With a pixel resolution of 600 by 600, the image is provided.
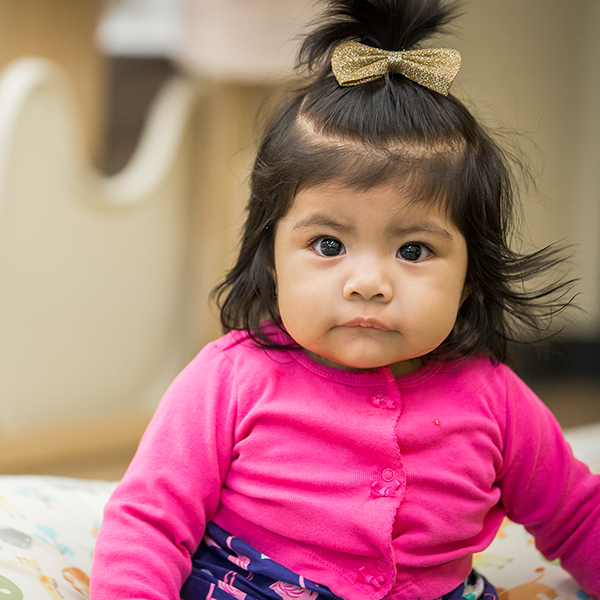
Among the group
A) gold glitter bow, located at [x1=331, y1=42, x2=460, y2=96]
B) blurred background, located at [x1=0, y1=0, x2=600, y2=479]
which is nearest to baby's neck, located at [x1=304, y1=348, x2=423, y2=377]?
gold glitter bow, located at [x1=331, y1=42, x2=460, y2=96]

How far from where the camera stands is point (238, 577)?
76cm

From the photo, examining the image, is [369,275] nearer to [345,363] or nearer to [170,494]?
[345,363]

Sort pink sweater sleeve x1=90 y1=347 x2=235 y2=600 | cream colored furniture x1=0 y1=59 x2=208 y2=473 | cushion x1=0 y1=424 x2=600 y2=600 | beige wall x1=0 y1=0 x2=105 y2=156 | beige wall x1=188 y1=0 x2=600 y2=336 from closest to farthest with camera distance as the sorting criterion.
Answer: pink sweater sleeve x1=90 y1=347 x2=235 y2=600, cushion x1=0 y1=424 x2=600 y2=600, cream colored furniture x1=0 y1=59 x2=208 y2=473, beige wall x1=0 y1=0 x2=105 y2=156, beige wall x1=188 y1=0 x2=600 y2=336

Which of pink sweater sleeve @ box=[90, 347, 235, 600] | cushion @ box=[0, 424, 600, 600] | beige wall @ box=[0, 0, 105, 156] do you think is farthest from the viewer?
beige wall @ box=[0, 0, 105, 156]

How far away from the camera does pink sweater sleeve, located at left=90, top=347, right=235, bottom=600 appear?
67 centimetres

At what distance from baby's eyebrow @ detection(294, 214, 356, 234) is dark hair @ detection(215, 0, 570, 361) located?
33 millimetres

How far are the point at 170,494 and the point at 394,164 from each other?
1.22 ft

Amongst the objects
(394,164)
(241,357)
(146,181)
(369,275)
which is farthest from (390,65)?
(146,181)

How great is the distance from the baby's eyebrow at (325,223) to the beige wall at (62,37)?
2.05 m

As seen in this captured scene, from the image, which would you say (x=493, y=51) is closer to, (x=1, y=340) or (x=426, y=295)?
(x=1, y=340)

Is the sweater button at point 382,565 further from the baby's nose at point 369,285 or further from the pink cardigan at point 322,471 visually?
the baby's nose at point 369,285

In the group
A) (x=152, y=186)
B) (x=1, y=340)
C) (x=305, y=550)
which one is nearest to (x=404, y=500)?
(x=305, y=550)

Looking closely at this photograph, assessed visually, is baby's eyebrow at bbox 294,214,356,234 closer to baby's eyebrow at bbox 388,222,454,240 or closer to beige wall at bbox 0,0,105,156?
baby's eyebrow at bbox 388,222,454,240

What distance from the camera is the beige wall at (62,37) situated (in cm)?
242
